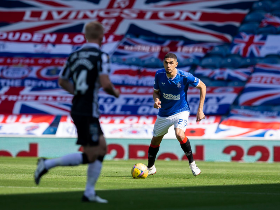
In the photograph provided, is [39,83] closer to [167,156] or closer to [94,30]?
[167,156]

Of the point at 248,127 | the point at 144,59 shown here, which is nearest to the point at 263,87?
the point at 248,127

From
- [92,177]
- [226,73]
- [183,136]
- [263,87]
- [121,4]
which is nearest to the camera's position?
[92,177]

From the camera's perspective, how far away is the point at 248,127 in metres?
17.4

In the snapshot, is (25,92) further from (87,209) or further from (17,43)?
(87,209)

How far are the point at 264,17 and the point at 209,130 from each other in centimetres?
570

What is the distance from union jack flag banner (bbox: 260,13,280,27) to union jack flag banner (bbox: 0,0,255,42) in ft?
2.59

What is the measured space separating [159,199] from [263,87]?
14.4 metres

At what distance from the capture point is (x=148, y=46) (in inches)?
790

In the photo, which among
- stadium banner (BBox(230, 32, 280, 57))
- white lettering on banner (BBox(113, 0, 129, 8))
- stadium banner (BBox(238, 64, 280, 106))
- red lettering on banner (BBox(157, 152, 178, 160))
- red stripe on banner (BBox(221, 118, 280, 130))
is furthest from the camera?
white lettering on banner (BBox(113, 0, 129, 8))

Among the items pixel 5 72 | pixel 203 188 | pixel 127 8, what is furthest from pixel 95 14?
pixel 203 188

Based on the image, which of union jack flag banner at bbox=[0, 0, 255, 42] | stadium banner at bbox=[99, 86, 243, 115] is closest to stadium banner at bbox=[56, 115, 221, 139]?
stadium banner at bbox=[99, 86, 243, 115]

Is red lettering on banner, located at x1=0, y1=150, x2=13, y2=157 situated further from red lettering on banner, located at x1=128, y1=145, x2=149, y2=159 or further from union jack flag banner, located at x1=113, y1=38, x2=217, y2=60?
union jack flag banner, located at x1=113, y1=38, x2=217, y2=60

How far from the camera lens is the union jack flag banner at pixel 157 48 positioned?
781 inches

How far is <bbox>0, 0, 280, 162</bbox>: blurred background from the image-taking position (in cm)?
1758
